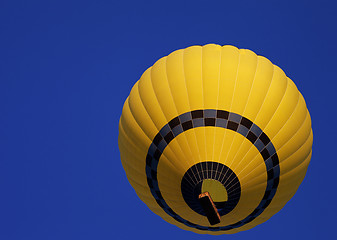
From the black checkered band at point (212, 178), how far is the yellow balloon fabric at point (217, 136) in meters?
0.03

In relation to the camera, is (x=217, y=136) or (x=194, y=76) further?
(x=194, y=76)

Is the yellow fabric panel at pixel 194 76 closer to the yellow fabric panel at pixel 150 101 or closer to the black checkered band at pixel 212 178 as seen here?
the yellow fabric panel at pixel 150 101

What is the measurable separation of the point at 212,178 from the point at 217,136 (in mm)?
1084

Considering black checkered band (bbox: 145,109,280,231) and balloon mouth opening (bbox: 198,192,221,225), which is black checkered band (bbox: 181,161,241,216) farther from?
black checkered band (bbox: 145,109,280,231)

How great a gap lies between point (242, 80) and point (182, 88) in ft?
5.26

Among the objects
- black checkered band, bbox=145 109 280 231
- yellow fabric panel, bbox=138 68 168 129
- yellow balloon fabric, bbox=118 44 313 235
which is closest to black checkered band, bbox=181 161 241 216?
yellow balloon fabric, bbox=118 44 313 235

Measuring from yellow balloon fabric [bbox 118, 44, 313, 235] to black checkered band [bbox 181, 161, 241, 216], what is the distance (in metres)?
0.03

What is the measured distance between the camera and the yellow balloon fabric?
2077 cm

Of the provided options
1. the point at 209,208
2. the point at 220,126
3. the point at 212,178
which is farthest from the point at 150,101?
the point at 209,208

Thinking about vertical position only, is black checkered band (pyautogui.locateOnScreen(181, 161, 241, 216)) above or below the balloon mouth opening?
above

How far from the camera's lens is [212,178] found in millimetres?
20719

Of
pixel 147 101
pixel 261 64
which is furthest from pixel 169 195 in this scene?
pixel 261 64

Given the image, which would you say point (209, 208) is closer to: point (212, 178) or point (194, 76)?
point (212, 178)

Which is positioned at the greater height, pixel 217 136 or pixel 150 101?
pixel 150 101
